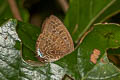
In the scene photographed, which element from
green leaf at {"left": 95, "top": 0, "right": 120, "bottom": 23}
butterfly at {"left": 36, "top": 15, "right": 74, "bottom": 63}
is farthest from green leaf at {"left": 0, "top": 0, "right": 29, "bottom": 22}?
butterfly at {"left": 36, "top": 15, "right": 74, "bottom": 63}

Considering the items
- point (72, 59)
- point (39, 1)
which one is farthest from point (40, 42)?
point (39, 1)

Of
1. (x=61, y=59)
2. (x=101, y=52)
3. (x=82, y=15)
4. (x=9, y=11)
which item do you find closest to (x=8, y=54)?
(x=61, y=59)

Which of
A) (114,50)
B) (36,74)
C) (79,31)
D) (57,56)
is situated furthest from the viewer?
(79,31)

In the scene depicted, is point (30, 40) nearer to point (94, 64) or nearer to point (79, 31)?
point (94, 64)

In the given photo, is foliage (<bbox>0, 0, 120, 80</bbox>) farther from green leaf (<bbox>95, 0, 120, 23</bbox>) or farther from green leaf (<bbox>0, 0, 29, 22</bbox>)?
green leaf (<bbox>0, 0, 29, 22</bbox>)

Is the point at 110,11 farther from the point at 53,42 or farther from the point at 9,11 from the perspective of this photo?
the point at 9,11

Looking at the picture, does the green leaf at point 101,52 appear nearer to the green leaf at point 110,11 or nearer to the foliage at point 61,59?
the foliage at point 61,59

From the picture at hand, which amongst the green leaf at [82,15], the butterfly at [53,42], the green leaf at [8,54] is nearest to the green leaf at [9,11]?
the green leaf at [82,15]
